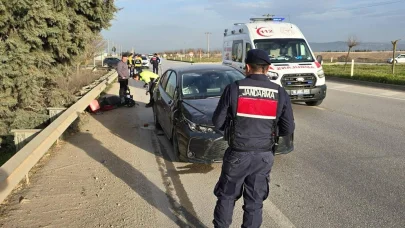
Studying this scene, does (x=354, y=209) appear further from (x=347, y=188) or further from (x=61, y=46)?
(x=61, y=46)

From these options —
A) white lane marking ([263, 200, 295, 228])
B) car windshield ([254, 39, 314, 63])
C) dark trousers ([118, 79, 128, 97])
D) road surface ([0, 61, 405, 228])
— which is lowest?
white lane marking ([263, 200, 295, 228])

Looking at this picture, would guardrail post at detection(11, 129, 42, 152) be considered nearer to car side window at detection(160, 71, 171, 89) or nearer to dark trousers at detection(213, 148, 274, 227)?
car side window at detection(160, 71, 171, 89)

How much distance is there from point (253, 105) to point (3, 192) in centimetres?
258

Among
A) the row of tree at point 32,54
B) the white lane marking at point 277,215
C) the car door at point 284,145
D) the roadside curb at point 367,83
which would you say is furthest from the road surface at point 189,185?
the roadside curb at point 367,83

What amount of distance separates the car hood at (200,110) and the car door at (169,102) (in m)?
0.49

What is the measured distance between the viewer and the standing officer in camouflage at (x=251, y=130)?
10.0 ft

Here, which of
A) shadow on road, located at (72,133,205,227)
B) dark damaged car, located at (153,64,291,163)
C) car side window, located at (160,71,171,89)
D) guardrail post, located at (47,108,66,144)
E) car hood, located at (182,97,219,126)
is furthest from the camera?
car side window, located at (160,71,171,89)

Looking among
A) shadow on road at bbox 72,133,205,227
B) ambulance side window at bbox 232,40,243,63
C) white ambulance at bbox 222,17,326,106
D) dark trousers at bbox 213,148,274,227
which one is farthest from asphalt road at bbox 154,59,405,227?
ambulance side window at bbox 232,40,243,63

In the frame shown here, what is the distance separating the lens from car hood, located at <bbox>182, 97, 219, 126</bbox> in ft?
17.7

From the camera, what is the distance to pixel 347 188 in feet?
15.4

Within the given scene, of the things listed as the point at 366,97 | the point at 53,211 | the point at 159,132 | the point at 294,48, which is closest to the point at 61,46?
the point at 159,132

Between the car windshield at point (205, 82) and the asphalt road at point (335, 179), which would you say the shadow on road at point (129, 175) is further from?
the car windshield at point (205, 82)

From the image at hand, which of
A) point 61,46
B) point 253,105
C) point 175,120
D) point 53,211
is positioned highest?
point 61,46

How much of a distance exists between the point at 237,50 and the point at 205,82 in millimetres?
6497
